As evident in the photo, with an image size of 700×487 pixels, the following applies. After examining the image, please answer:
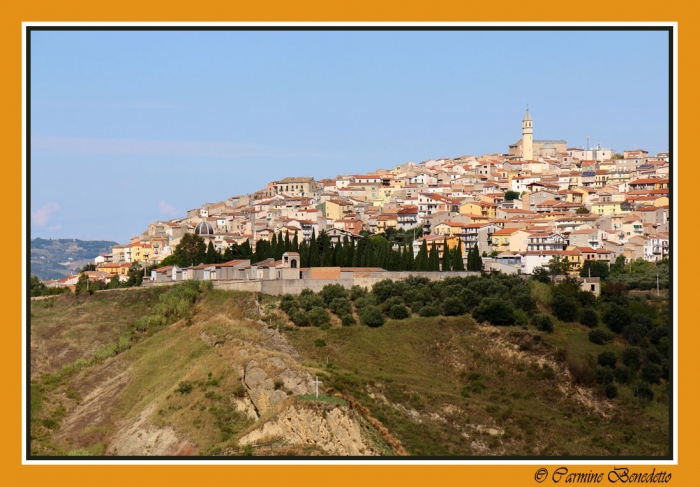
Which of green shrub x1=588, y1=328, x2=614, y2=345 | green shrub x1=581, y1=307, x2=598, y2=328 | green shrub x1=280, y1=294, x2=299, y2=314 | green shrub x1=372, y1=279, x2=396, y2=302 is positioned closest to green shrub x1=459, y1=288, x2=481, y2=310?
green shrub x1=372, y1=279, x2=396, y2=302

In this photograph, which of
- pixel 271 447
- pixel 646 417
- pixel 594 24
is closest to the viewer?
pixel 594 24

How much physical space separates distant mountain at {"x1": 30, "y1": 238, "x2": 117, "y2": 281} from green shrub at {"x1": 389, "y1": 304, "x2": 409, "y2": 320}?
6397 centimetres

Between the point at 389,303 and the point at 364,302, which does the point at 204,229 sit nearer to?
the point at 364,302

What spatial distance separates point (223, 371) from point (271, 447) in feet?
26.8

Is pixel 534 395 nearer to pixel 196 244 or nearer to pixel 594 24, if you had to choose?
pixel 594 24

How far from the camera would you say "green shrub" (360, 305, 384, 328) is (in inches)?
1841

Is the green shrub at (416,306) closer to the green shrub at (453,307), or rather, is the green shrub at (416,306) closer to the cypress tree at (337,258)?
the green shrub at (453,307)

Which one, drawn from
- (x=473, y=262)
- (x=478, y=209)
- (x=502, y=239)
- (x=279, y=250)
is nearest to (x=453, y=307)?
(x=473, y=262)

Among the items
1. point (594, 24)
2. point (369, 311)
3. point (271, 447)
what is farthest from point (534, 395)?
point (594, 24)

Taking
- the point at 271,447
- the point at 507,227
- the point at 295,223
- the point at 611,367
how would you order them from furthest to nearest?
→ the point at 295,223
the point at 507,227
the point at 611,367
the point at 271,447

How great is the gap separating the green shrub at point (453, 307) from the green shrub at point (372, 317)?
9.45ft

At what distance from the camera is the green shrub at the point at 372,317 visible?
4675 cm

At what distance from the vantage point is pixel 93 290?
5572 centimetres

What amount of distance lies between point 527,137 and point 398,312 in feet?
246
